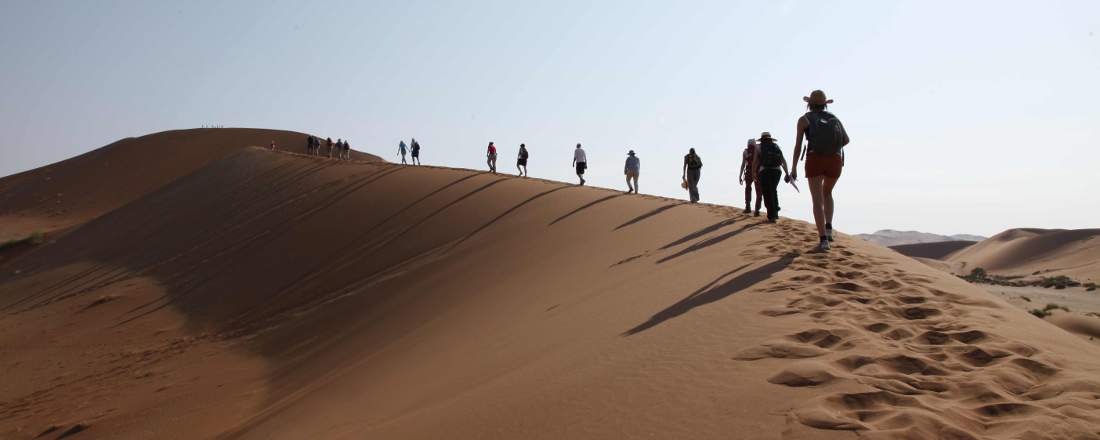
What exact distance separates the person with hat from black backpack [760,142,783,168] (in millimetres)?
2986

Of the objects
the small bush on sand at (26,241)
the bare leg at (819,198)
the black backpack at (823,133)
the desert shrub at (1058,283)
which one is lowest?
the desert shrub at (1058,283)

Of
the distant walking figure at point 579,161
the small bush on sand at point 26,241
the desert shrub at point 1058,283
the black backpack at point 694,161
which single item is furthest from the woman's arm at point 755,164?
the small bush on sand at point 26,241

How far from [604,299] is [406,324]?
3.37 metres

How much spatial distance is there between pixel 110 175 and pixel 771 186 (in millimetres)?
50774

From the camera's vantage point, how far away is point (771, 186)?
9.82 metres

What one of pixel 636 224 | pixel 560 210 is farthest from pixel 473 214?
pixel 636 224

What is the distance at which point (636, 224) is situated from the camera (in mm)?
11359

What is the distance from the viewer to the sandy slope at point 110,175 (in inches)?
1588

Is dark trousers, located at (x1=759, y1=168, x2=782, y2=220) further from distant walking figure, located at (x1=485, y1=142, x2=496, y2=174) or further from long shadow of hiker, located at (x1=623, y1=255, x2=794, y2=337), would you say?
distant walking figure, located at (x1=485, y1=142, x2=496, y2=174)

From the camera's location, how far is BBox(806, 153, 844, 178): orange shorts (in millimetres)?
6445

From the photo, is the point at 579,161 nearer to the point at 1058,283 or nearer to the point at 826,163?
the point at 826,163

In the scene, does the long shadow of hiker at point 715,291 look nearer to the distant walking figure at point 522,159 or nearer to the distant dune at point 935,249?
the distant walking figure at point 522,159

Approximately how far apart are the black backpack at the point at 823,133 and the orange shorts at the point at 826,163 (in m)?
0.07

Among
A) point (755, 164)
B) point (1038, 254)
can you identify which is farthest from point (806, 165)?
point (1038, 254)
